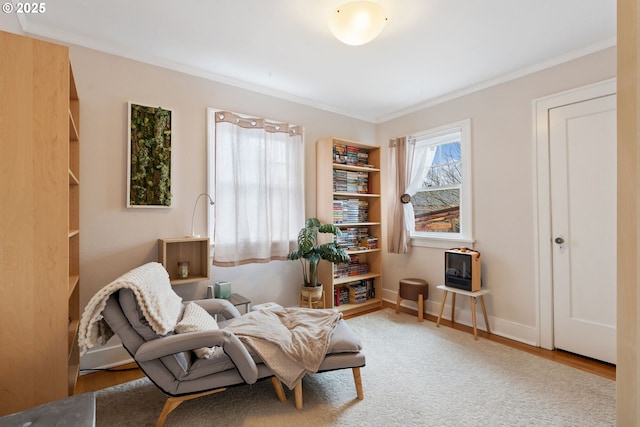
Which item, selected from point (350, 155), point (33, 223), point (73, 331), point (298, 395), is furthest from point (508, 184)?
point (73, 331)

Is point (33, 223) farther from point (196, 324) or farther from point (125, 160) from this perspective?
A: point (125, 160)

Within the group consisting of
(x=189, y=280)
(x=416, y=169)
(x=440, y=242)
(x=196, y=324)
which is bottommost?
(x=196, y=324)

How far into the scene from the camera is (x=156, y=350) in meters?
1.62

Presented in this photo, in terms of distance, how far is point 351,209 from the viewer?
4.07 metres

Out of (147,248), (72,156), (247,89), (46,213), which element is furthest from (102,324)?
(247,89)

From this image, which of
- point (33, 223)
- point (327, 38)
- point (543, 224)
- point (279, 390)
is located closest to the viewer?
point (33, 223)

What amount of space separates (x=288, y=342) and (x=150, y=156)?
1.99 metres

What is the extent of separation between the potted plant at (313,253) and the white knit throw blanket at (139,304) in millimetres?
1576

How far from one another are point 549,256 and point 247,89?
3.40m

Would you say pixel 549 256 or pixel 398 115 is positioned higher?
pixel 398 115

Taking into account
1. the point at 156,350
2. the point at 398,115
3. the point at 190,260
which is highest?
the point at 398,115

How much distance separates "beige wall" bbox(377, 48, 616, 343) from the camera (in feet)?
9.60

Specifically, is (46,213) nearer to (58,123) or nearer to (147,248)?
(58,123)

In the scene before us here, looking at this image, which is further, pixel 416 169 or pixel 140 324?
pixel 416 169
